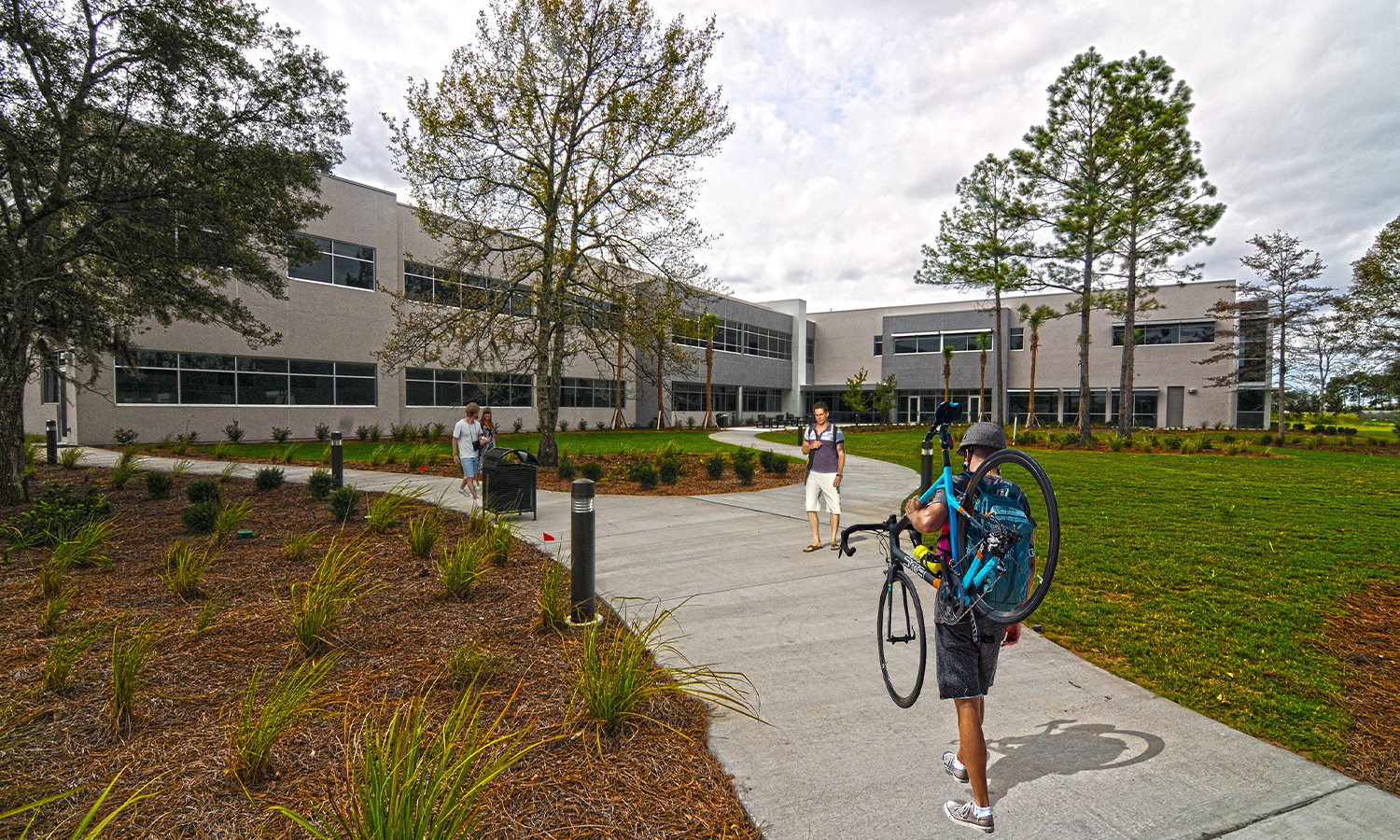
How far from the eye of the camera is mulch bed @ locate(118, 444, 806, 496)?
519 inches

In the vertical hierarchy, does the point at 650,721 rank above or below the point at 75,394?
below

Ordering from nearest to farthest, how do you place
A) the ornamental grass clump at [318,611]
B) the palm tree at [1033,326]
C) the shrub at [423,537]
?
the ornamental grass clump at [318,611]
the shrub at [423,537]
the palm tree at [1033,326]

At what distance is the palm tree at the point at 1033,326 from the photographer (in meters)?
34.2

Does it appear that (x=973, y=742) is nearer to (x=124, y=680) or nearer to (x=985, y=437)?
(x=985, y=437)

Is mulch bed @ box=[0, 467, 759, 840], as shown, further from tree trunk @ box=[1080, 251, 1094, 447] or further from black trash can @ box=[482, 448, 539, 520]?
tree trunk @ box=[1080, 251, 1094, 447]

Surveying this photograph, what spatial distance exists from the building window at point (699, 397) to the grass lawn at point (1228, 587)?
30370 mm

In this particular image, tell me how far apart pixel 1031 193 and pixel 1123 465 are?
44.9 feet

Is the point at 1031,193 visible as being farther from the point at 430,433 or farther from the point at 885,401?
the point at 430,433

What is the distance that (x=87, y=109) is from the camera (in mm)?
9039

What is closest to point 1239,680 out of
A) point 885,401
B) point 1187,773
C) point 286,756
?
point 1187,773

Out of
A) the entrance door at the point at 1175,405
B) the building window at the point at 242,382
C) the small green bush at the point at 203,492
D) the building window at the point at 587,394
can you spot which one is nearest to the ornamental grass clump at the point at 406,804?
the small green bush at the point at 203,492

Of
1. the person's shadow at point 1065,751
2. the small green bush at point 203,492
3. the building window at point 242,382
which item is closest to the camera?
the person's shadow at point 1065,751

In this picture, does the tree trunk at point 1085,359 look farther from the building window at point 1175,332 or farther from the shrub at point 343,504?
the shrub at point 343,504

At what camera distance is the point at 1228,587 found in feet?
20.8
